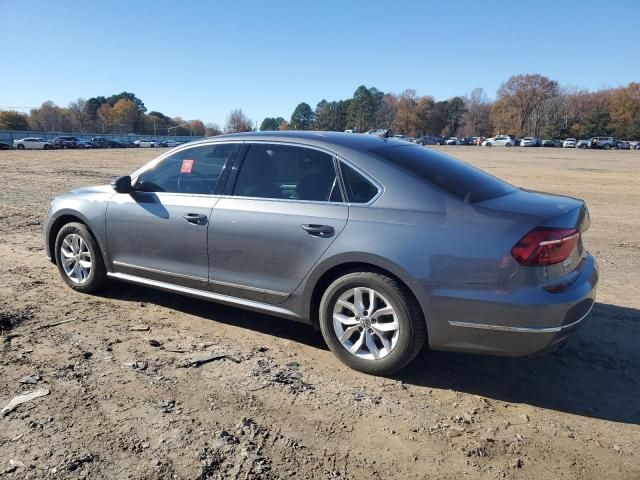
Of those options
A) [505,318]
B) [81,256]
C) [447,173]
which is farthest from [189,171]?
[505,318]

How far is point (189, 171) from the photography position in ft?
15.2

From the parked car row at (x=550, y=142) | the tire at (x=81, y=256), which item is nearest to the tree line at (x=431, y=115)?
the parked car row at (x=550, y=142)

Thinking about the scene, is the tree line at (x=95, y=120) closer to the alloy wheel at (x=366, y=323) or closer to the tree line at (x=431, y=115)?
the tree line at (x=431, y=115)

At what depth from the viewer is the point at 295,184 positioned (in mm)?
4016

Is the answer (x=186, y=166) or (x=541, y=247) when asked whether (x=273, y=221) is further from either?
(x=541, y=247)

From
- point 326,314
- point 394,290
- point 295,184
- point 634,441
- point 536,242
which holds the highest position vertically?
point 295,184

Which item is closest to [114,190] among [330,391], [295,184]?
[295,184]

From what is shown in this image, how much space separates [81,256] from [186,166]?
156 cm

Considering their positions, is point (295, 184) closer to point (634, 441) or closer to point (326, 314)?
point (326, 314)

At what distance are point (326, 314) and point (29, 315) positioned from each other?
284 cm

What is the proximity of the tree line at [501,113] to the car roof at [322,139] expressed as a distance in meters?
95.7

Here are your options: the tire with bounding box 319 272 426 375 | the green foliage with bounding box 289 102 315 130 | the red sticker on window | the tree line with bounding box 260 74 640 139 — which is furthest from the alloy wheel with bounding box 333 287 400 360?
the green foliage with bounding box 289 102 315 130

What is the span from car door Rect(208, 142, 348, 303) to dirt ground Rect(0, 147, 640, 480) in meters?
0.57

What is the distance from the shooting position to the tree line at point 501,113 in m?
111
